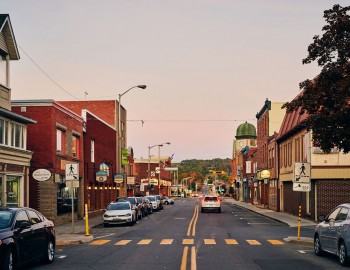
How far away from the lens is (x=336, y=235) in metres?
16.3

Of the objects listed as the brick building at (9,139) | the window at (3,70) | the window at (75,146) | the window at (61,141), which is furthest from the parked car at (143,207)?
the window at (3,70)

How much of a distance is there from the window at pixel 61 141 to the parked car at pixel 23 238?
20.2m

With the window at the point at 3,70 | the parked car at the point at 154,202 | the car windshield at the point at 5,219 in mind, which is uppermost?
the window at the point at 3,70

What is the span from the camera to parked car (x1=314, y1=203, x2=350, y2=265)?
50.8 ft

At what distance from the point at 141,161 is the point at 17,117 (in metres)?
105

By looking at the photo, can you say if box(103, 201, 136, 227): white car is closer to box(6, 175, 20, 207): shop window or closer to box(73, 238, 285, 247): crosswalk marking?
box(6, 175, 20, 207): shop window

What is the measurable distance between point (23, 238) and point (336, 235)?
823 centimetres

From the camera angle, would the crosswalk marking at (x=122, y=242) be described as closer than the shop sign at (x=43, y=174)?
Yes

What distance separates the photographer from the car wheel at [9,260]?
1302 centimetres

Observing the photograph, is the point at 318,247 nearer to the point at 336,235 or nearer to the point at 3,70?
the point at 336,235

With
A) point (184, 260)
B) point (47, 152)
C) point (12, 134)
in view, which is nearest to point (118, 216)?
point (47, 152)

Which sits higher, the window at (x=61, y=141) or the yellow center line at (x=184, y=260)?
the window at (x=61, y=141)

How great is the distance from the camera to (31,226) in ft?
50.4

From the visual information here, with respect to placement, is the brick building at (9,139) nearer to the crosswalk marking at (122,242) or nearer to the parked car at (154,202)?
the crosswalk marking at (122,242)
